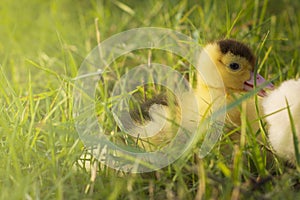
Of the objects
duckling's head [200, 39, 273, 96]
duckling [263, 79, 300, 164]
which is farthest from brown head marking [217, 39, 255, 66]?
duckling [263, 79, 300, 164]

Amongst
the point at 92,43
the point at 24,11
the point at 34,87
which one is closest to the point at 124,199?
the point at 34,87

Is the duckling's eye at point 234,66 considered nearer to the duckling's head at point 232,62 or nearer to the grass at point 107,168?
the duckling's head at point 232,62

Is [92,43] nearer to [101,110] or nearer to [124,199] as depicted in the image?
[101,110]

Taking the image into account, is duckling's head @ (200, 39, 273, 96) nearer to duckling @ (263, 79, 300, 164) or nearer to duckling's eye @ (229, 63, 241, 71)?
duckling's eye @ (229, 63, 241, 71)

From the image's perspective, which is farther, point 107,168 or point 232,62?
point 232,62

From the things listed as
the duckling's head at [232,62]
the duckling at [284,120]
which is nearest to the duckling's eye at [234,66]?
the duckling's head at [232,62]

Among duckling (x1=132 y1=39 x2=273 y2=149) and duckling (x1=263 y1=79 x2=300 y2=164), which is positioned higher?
duckling (x1=132 y1=39 x2=273 y2=149)

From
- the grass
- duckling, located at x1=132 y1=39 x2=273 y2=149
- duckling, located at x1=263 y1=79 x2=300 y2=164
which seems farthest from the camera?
duckling, located at x1=132 y1=39 x2=273 y2=149

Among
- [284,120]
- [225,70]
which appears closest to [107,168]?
[284,120]

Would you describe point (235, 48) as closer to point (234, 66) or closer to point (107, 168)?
point (234, 66)
